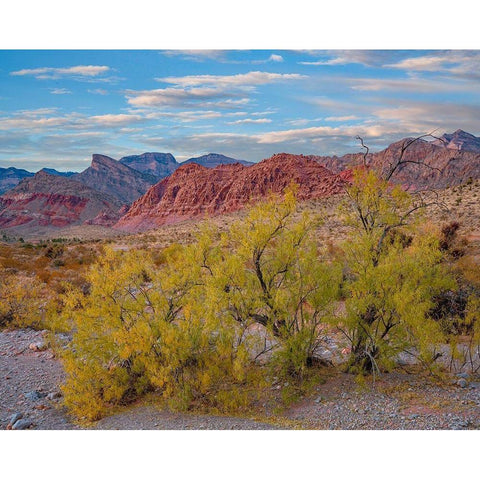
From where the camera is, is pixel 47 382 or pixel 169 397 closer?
pixel 169 397

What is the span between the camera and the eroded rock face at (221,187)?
203ft

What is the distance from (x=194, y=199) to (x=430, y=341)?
74896 millimetres

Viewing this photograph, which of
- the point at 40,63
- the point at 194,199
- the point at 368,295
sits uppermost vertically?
the point at 40,63

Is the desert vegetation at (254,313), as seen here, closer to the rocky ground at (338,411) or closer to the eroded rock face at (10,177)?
the rocky ground at (338,411)

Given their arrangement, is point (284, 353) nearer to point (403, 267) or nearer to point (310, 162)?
point (403, 267)

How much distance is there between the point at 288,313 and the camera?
32.3 feet

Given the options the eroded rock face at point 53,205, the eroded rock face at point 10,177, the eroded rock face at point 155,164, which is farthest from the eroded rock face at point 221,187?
the eroded rock face at point 10,177

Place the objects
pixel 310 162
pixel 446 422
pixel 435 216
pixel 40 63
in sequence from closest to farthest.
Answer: pixel 446 422 < pixel 40 63 < pixel 435 216 < pixel 310 162

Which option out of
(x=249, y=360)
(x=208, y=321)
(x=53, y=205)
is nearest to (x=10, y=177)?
(x=53, y=205)

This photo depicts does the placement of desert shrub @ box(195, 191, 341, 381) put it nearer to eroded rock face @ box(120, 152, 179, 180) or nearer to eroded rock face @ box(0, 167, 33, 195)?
eroded rock face @ box(120, 152, 179, 180)

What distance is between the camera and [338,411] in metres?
8.67

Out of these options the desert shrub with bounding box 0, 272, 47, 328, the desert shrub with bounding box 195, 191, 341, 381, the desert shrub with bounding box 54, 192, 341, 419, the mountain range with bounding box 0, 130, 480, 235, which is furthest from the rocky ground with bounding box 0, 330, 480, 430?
the desert shrub with bounding box 0, 272, 47, 328

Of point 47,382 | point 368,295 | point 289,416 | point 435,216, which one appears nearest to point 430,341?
point 368,295

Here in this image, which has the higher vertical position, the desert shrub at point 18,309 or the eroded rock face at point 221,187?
the desert shrub at point 18,309
